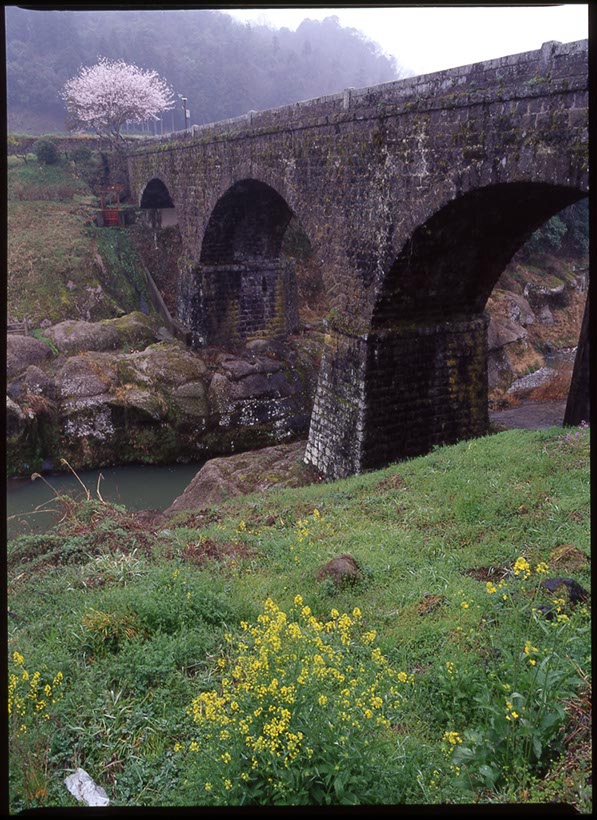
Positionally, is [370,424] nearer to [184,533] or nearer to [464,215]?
[464,215]

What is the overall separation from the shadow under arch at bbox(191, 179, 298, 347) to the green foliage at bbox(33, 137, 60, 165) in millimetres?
17992

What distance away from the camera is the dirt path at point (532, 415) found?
1525 cm

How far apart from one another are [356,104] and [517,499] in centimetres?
666

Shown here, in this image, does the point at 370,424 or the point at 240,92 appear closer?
the point at 370,424

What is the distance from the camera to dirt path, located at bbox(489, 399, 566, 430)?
15.3 metres

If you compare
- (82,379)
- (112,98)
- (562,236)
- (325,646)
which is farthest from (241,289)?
(112,98)

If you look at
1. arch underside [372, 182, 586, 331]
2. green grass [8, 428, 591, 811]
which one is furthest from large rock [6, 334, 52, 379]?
arch underside [372, 182, 586, 331]

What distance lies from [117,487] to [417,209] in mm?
8557

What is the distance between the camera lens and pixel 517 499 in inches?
266

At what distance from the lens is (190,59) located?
5934 centimetres

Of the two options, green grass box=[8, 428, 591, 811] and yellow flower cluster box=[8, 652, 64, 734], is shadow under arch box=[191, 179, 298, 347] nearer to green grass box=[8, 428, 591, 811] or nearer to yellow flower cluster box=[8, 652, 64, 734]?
green grass box=[8, 428, 591, 811]

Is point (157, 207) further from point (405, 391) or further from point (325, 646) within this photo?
point (325, 646)

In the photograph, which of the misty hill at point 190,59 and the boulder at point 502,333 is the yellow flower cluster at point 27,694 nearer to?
the boulder at point 502,333

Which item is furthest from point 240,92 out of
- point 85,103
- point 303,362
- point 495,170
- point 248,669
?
point 248,669
